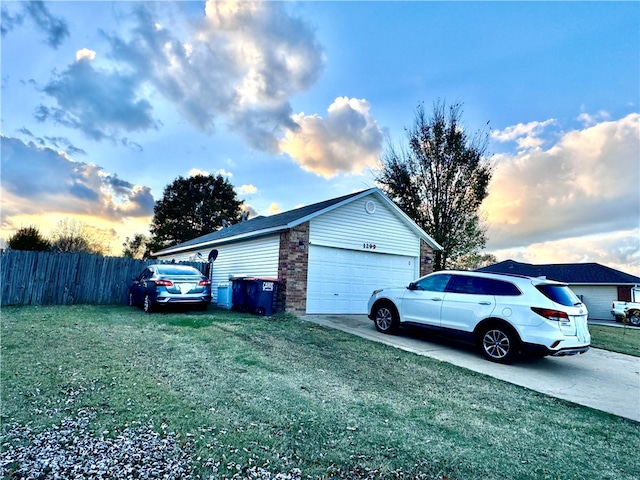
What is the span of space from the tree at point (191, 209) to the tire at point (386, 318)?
30305 mm

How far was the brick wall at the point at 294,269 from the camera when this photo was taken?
36.0 ft

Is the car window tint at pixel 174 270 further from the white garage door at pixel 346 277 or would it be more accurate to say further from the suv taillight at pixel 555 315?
the suv taillight at pixel 555 315

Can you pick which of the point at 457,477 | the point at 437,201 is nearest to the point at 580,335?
the point at 457,477

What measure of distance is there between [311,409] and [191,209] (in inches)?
1398

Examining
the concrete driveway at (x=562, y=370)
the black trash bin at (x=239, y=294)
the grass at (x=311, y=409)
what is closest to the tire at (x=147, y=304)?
the black trash bin at (x=239, y=294)

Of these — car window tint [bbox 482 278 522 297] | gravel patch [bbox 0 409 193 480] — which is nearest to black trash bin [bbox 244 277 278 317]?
car window tint [bbox 482 278 522 297]

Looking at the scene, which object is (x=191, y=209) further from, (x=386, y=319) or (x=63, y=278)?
(x=386, y=319)

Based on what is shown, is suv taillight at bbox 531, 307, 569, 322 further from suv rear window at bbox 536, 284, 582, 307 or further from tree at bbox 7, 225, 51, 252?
tree at bbox 7, 225, 51, 252

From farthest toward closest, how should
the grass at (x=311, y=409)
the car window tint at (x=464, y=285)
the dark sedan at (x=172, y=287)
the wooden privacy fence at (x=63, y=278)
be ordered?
the wooden privacy fence at (x=63, y=278) < the dark sedan at (x=172, y=287) < the car window tint at (x=464, y=285) < the grass at (x=311, y=409)

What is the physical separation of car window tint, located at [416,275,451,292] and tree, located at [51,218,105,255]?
29.2m

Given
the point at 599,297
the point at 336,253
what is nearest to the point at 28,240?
the point at 336,253

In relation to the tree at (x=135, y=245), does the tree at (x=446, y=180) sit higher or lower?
higher

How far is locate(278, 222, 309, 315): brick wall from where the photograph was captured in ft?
36.0

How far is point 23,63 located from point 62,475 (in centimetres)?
871
